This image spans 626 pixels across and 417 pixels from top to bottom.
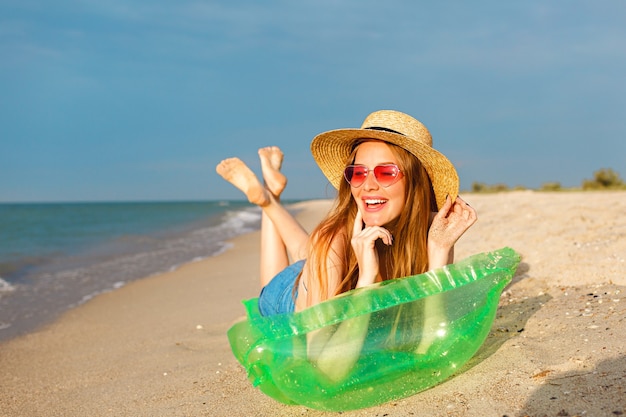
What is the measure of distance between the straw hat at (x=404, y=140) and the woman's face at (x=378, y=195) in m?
0.09

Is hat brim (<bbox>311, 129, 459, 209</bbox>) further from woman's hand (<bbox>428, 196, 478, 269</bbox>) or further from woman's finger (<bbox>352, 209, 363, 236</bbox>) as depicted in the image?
woman's finger (<bbox>352, 209, 363, 236</bbox>)

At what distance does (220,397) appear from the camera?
125 inches

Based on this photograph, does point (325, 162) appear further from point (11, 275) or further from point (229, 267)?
point (11, 275)

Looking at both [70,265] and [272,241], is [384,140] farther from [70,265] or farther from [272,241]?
[70,265]

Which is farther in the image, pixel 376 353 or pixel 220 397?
pixel 220 397

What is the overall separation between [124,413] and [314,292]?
129cm

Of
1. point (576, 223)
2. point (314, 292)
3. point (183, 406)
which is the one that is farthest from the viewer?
point (576, 223)

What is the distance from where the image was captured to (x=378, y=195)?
10.1 ft

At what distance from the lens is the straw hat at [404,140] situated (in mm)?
3008

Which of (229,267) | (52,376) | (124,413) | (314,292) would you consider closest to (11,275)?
(229,267)

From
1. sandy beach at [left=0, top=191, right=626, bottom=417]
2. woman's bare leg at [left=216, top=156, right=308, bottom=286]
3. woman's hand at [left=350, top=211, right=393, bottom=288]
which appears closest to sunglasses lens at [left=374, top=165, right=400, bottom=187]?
woman's hand at [left=350, top=211, right=393, bottom=288]

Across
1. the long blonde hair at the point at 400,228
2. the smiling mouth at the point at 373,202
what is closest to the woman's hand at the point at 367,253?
the long blonde hair at the point at 400,228

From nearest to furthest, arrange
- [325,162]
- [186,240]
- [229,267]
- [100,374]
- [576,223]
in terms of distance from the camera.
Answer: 1. [325,162]
2. [100,374]
3. [576,223]
4. [229,267]
5. [186,240]

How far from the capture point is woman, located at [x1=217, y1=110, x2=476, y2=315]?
2.93 meters
